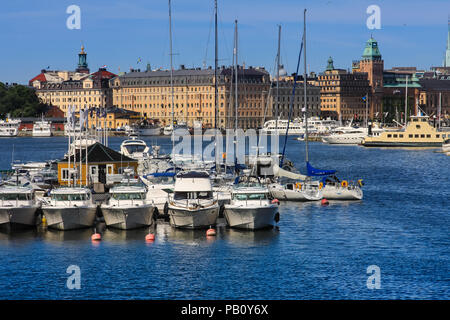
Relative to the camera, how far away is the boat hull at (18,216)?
129 feet

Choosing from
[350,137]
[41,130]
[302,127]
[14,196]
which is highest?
[14,196]

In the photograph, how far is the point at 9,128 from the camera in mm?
193250

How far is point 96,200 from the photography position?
44.3m

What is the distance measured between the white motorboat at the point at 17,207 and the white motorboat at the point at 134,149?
26.7 m

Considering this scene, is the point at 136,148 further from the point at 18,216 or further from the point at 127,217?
the point at 127,217

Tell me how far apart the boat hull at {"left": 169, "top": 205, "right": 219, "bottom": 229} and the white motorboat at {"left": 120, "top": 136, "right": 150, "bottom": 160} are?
27.8 meters

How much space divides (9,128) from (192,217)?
16122 cm

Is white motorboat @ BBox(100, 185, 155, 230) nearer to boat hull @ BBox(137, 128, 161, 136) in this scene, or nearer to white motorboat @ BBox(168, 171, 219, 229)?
white motorboat @ BBox(168, 171, 219, 229)

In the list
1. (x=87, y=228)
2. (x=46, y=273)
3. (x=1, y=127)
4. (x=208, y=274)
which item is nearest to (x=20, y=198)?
(x=87, y=228)

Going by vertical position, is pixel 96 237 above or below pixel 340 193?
below

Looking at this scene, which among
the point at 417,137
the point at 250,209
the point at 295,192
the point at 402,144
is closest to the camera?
the point at 250,209

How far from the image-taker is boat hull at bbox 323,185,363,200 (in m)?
52.2

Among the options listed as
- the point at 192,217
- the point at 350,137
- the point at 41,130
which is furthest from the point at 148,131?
the point at 192,217

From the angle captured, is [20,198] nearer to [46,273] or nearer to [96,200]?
[96,200]
